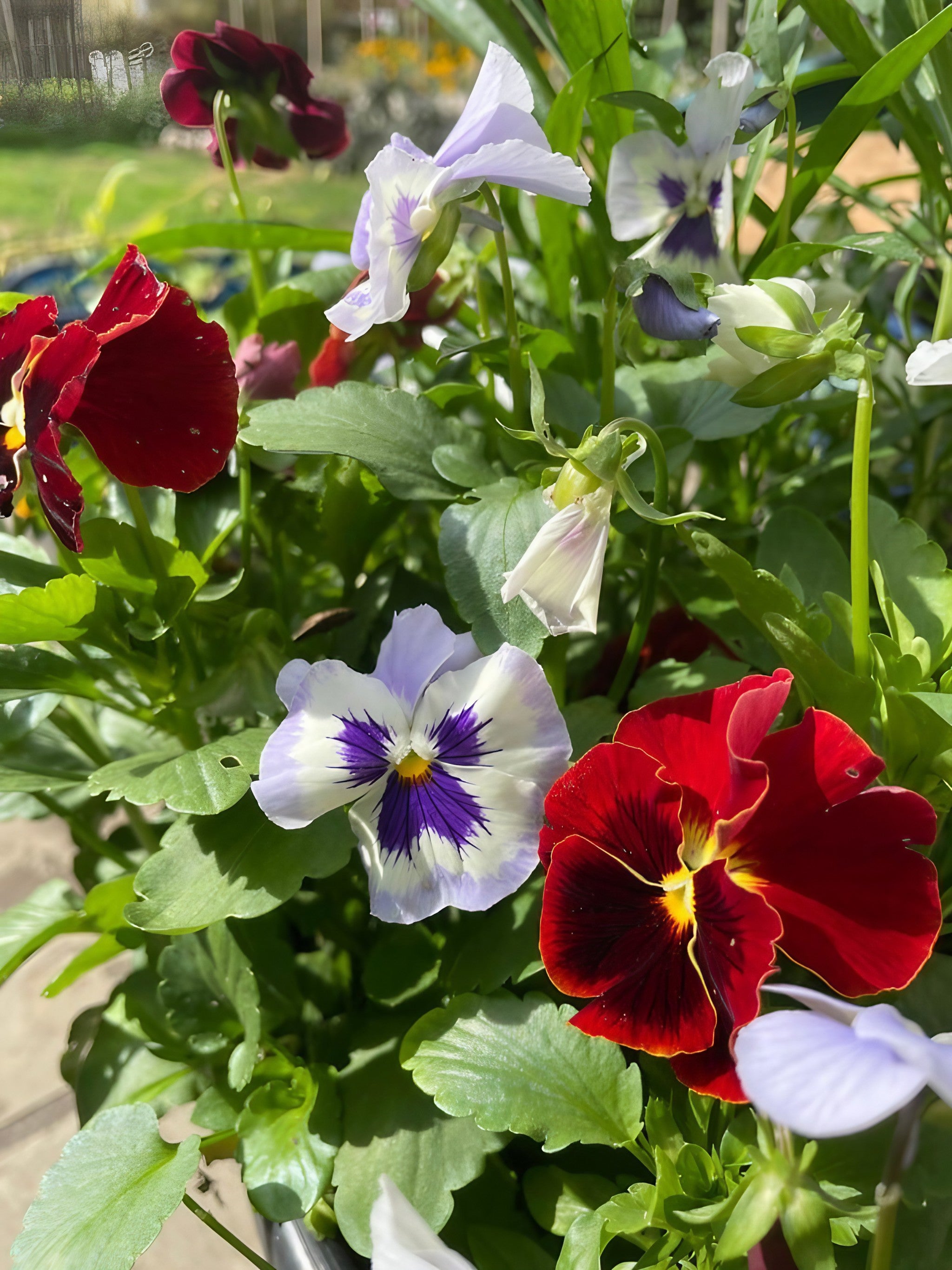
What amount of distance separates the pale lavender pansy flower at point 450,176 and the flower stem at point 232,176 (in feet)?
0.53

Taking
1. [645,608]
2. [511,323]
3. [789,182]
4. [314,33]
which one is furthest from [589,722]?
[314,33]

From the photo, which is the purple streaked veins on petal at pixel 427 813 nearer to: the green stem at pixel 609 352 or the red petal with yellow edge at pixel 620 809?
the red petal with yellow edge at pixel 620 809

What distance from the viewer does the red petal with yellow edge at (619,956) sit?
0.29 metres

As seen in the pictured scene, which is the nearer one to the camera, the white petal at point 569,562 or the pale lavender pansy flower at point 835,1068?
the pale lavender pansy flower at point 835,1068

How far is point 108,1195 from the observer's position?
0.35 m

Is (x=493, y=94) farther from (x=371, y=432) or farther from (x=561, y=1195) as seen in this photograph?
(x=561, y=1195)

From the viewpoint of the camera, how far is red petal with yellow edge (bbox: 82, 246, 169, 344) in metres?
0.33

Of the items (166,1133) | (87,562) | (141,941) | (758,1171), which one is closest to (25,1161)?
(166,1133)

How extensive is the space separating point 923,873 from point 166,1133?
41cm

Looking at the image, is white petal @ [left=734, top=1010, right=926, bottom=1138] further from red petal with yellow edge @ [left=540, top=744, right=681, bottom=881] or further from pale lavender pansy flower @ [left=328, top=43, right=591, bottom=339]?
pale lavender pansy flower @ [left=328, top=43, right=591, bottom=339]

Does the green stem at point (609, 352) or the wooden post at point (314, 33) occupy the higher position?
the green stem at point (609, 352)

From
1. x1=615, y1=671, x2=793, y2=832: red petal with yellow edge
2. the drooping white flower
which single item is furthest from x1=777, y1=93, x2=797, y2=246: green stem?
x1=615, y1=671, x2=793, y2=832: red petal with yellow edge

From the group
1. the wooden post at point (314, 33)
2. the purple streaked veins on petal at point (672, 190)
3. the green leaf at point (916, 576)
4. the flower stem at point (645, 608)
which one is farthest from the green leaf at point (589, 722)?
the wooden post at point (314, 33)

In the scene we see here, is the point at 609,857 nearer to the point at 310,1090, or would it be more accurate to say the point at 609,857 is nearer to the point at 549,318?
the point at 310,1090
